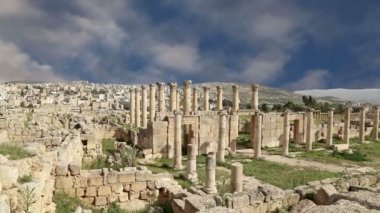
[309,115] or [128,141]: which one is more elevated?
[309,115]

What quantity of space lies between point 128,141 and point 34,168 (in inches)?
838

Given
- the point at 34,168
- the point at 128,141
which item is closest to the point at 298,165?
the point at 128,141

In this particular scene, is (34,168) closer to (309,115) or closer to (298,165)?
(298,165)

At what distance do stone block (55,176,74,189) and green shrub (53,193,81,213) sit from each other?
1.08ft

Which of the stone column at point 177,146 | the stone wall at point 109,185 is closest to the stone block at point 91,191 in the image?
the stone wall at point 109,185

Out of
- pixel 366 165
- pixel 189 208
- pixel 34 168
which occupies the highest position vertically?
pixel 34 168

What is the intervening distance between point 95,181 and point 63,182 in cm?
98

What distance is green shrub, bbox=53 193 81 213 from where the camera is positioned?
11141mm

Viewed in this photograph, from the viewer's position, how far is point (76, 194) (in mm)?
12211

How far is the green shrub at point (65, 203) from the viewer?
11141 mm


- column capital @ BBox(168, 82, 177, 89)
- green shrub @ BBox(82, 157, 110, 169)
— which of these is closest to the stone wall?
green shrub @ BBox(82, 157, 110, 169)

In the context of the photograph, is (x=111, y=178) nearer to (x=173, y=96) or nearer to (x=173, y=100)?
(x=173, y=96)

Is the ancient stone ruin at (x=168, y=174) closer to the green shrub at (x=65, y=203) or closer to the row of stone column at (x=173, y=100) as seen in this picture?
the green shrub at (x=65, y=203)

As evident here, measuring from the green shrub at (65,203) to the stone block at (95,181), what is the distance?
0.65m
